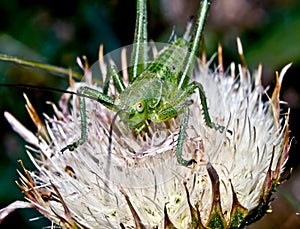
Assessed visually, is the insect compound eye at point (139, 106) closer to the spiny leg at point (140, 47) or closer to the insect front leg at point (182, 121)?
the insect front leg at point (182, 121)

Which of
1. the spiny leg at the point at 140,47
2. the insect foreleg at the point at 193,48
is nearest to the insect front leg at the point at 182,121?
the insect foreleg at the point at 193,48

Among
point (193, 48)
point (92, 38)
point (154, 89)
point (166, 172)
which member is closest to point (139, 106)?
point (154, 89)

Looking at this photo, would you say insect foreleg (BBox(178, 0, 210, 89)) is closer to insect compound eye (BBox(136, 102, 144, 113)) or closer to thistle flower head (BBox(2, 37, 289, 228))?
thistle flower head (BBox(2, 37, 289, 228))

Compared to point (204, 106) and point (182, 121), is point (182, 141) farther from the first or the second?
point (204, 106)

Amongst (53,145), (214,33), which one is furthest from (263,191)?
(214,33)

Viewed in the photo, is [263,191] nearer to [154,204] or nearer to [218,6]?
[154,204]

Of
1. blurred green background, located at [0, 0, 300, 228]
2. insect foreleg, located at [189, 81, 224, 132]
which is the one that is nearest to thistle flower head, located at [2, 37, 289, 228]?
insect foreleg, located at [189, 81, 224, 132]
